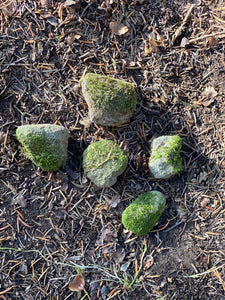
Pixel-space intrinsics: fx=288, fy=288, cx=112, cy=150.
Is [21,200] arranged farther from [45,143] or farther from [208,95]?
[208,95]

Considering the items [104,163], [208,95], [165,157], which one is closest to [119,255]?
[104,163]

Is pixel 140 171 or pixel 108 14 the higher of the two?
pixel 108 14

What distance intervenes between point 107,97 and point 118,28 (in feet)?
2.81

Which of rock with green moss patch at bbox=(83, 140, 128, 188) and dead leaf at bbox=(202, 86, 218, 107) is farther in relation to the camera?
dead leaf at bbox=(202, 86, 218, 107)

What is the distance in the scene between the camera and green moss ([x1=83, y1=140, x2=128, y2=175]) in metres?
3.10

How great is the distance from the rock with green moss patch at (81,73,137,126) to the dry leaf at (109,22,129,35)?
58 cm

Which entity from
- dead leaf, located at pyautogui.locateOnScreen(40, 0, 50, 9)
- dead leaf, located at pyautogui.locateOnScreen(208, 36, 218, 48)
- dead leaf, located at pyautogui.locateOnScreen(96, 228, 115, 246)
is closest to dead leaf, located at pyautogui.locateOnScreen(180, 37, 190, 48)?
dead leaf, located at pyautogui.locateOnScreen(208, 36, 218, 48)

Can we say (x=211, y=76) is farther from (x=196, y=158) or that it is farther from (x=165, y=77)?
(x=196, y=158)

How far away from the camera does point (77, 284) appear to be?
10.3 ft

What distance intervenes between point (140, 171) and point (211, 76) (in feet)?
4.37

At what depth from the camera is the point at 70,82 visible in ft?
10.7

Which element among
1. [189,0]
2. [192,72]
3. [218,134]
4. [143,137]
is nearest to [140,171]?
[143,137]

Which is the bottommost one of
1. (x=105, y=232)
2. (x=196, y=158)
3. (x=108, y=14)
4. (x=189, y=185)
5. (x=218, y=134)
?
(x=105, y=232)

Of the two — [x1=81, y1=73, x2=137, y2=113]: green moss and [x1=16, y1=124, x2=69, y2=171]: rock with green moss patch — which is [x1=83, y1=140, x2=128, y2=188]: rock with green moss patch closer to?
[x1=16, y1=124, x2=69, y2=171]: rock with green moss patch
